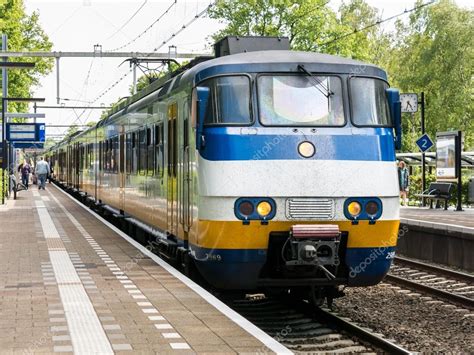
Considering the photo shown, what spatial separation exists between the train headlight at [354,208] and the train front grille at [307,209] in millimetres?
241

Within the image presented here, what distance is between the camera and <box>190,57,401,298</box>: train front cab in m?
11.1

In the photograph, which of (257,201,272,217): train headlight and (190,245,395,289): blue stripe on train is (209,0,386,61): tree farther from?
(257,201,272,217): train headlight

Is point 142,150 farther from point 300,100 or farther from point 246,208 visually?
point 246,208

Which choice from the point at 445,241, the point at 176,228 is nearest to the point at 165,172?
the point at 176,228

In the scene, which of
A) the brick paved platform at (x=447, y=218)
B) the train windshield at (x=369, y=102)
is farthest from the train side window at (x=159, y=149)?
the brick paved platform at (x=447, y=218)

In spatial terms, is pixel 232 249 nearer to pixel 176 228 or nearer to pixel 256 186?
pixel 256 186

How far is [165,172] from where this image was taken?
1519 centimetres

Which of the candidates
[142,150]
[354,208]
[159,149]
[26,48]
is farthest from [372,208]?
[26,48]

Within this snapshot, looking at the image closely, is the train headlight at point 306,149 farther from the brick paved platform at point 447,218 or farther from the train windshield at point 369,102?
the brick paved platform at point 447,218

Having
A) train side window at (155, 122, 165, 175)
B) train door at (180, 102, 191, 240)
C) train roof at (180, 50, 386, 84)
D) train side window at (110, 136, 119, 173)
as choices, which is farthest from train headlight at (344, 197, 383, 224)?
train side window at (110, 136, 119, 173)

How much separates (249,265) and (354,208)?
132cm

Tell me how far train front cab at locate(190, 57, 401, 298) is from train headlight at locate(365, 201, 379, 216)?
14 millimetres

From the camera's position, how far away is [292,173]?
36.6 ft

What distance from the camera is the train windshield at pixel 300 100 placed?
37.7 feet
